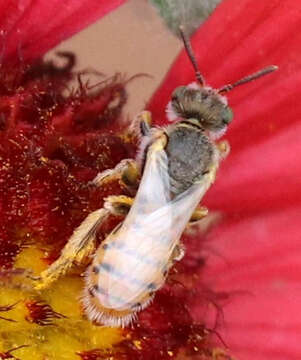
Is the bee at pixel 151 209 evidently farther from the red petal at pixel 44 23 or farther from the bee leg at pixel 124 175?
the red petal at pixel 44 23

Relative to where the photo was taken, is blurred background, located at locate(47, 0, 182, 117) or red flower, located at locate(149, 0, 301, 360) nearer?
red flower, located at locate(149, 0, 301, 360)

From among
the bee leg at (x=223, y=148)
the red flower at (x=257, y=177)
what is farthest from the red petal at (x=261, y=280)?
the bee leg at (x=223, y=148)

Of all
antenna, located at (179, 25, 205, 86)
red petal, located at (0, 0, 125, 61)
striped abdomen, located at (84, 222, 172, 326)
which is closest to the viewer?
striped abdomen, located at (84, 222, 172, 326)

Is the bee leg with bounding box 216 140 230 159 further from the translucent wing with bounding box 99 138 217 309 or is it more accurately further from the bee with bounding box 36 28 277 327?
the translucent wing with bounding box 99 138 217 309

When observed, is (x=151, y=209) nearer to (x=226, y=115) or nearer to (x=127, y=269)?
(x=127, y=269)

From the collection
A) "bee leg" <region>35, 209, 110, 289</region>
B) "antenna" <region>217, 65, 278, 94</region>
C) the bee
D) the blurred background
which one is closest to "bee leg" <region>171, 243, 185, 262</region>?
the bee

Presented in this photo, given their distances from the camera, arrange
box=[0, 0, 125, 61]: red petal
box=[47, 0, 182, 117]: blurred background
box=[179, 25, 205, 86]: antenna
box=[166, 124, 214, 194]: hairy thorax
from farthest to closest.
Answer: box=[47, 0, 182, 117]: blurred background < box=[0, 0, 125, 61]: red petal < box=[179, 25, 205, 86]: antenna < box=[166, 124, 214, 194]: hairy thorax

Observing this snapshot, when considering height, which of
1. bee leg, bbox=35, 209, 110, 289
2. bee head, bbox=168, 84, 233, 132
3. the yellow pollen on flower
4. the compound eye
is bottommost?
the yellow pollen on flower

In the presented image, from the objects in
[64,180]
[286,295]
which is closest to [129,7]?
[64,180]
